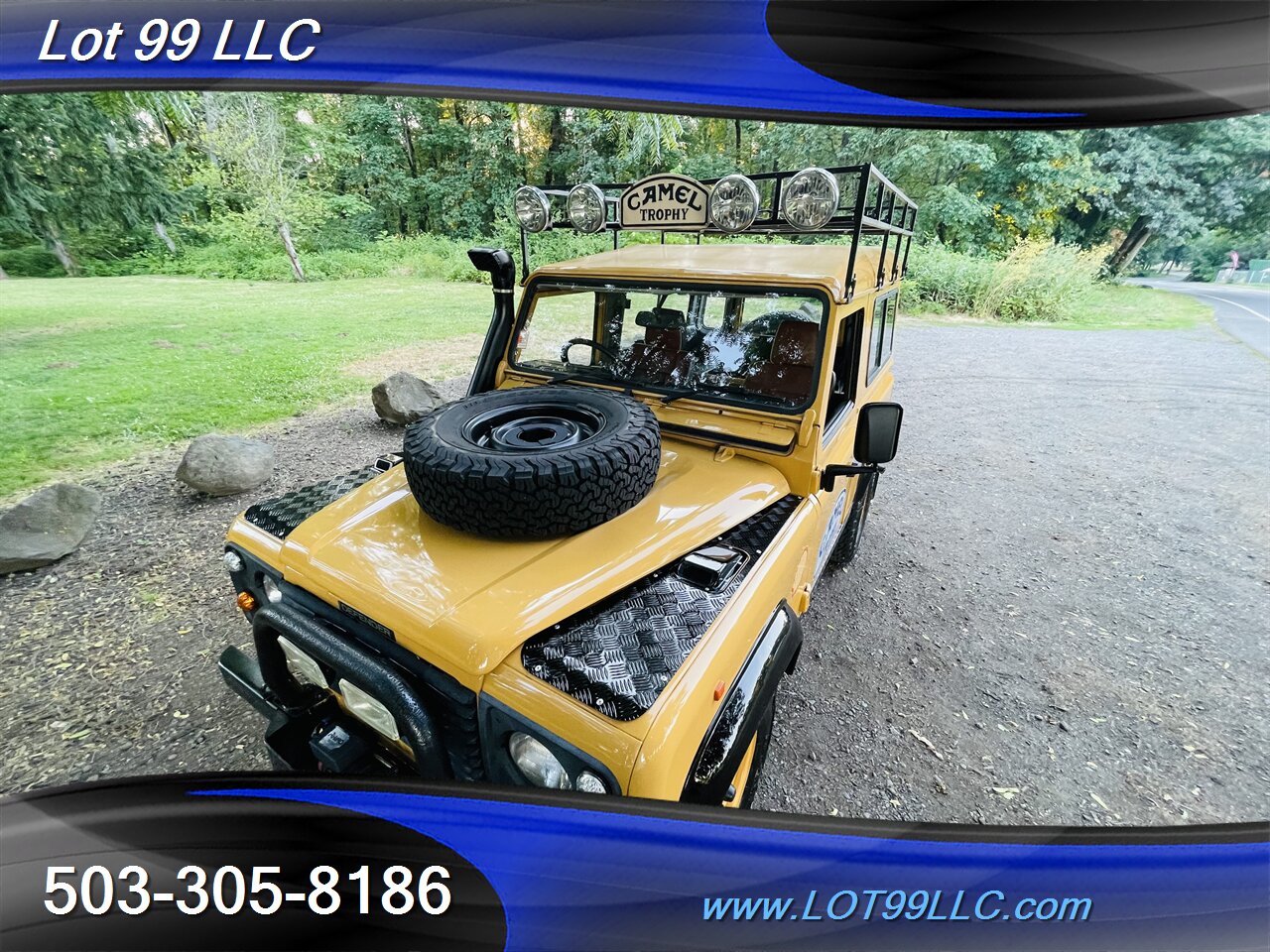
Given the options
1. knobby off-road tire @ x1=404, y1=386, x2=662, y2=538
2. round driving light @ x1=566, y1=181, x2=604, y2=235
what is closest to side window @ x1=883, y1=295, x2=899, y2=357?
round driving light @ x1=566, y1=181, x2=604, y2=235

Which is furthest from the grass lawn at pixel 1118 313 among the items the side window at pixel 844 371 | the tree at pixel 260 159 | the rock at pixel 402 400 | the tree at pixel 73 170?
the tree at pixel 260 159

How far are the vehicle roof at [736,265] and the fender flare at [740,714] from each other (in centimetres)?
139

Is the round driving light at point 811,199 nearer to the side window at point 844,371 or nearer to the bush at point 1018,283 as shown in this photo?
the side window at point 844,371

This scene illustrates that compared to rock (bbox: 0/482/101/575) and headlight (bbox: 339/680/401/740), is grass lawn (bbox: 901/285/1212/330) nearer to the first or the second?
headlight (bbox: 339/680/401/740)

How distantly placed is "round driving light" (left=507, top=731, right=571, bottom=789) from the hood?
210 millimetres

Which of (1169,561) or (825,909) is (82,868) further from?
(1169,561)

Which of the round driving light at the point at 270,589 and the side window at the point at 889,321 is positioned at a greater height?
the side window at the point at 889,321

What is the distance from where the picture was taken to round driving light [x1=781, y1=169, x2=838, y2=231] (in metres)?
2.07

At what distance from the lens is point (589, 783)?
4.27 feet

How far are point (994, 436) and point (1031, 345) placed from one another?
613cm

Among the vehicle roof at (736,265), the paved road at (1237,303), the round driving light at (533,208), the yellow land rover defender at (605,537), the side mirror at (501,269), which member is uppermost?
the round driving light at (533,208)

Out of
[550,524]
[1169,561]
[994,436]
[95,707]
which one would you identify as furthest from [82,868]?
[994,436]

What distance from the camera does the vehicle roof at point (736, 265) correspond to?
2377 mm

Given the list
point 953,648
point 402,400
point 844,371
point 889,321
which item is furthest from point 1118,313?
point 402,400
